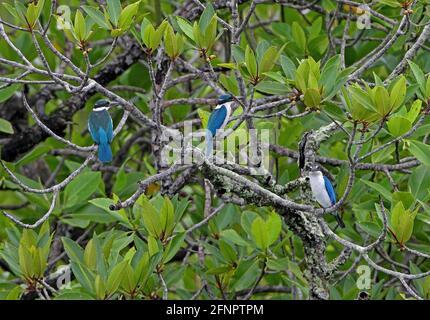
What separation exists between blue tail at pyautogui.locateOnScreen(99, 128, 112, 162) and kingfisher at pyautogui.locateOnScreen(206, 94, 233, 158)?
0.60m

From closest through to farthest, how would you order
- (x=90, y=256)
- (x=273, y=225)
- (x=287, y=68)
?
(x=287, y=68) → (x=90, y=256) → (x=273, y=225)

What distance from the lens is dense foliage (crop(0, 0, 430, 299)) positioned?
137 inches

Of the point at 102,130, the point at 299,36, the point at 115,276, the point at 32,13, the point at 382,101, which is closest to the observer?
the point at 382,101

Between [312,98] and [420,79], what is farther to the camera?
[420,79]

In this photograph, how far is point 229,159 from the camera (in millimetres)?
3928

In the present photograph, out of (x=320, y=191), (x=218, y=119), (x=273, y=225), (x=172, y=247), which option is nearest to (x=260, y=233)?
(x=273, y=225)

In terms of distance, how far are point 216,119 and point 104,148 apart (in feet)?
2.25

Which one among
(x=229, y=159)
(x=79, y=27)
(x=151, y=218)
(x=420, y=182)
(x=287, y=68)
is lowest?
(x=151, y=218)

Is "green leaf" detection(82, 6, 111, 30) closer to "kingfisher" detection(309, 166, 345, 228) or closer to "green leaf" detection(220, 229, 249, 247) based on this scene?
"kingfisher" detection(309, 166, 345, 228)

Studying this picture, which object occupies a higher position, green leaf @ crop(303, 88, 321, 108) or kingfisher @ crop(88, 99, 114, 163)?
green leaf @ crop(303, 88, 321, 108)

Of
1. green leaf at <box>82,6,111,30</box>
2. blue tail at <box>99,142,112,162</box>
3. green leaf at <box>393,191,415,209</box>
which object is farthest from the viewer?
blue tail at <box>99,142,112,162</box>

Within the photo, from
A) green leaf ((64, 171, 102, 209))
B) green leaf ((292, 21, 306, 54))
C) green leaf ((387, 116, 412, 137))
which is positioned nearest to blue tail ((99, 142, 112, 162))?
green leaf ((64, 171, 102, 209))

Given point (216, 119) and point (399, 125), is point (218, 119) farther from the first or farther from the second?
point (399, 125)
